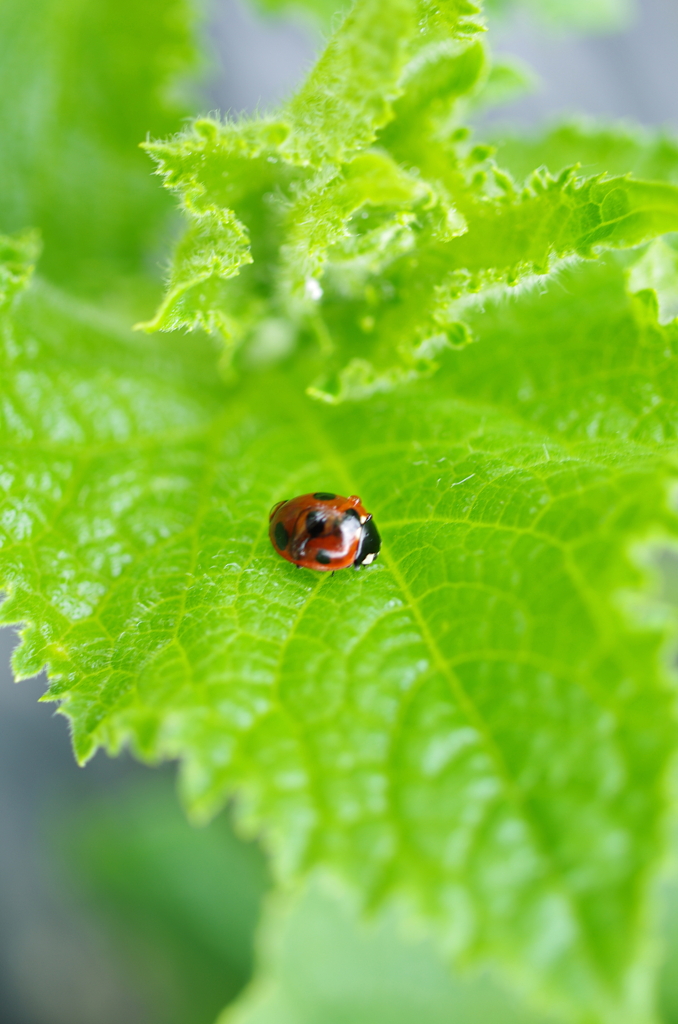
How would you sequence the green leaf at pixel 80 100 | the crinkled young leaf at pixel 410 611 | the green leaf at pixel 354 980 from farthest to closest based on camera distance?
the green leaf at pixel 354 980
the green leaf at pixel 80 100
the crinkled young leaf at pixel 410 611

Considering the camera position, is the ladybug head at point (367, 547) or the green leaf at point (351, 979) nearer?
the ladybug head at point (367, 547)

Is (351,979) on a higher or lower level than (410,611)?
lower

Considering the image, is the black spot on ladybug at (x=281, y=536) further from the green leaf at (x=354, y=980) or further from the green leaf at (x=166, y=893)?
the green leaf at (x=166, y=893)

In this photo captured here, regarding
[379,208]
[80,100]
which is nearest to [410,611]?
[379,208]

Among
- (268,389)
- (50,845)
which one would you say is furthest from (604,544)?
(50,845)

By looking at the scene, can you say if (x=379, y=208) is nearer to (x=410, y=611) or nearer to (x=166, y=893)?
(x=410, y=611)

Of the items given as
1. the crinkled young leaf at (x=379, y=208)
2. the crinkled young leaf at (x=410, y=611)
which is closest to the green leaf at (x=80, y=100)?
the crinkled young leaf at (x=410, y=611)

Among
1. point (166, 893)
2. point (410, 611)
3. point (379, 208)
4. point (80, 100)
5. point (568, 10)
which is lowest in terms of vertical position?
point (166, 893)
